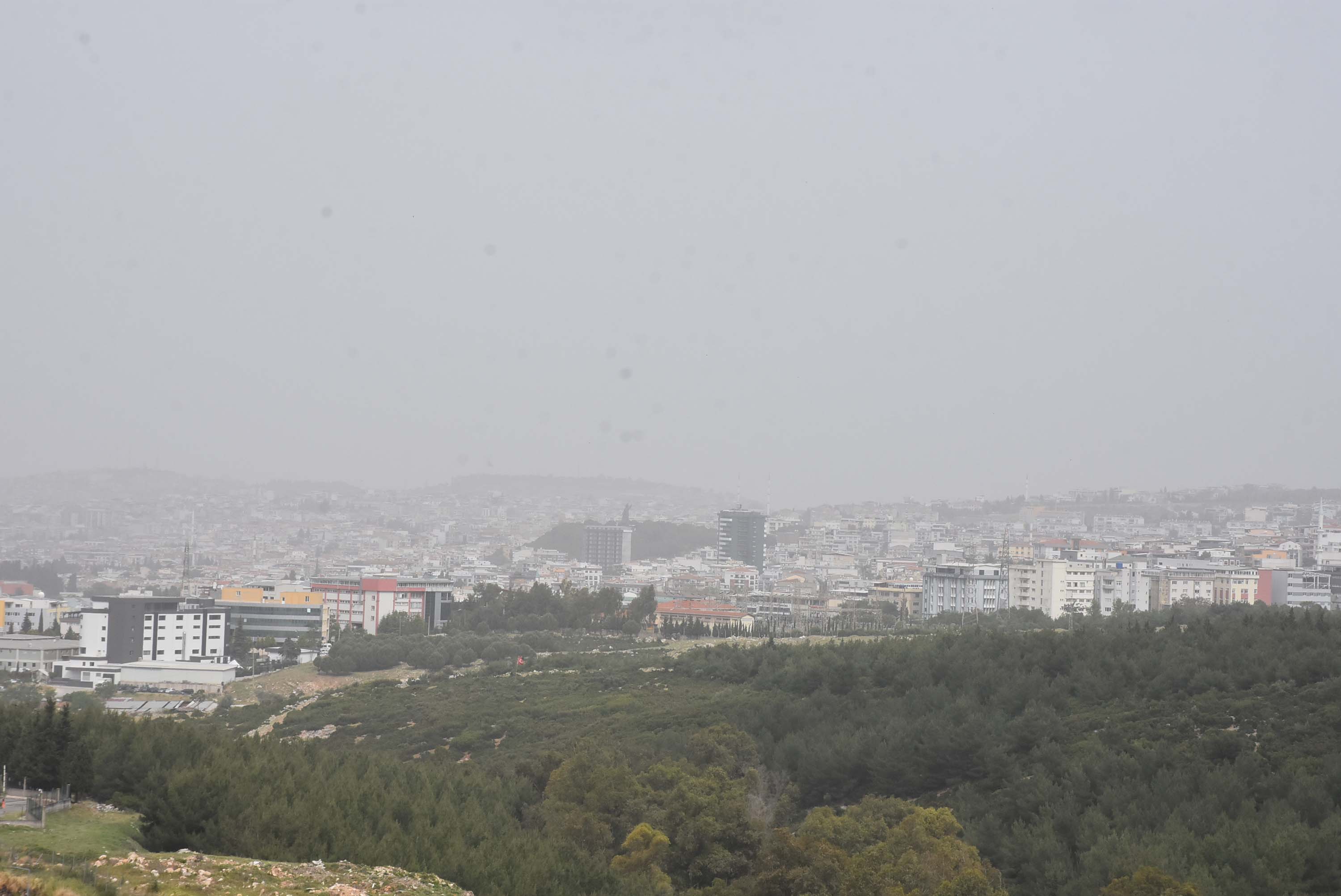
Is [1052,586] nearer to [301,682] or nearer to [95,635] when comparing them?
[301,682]

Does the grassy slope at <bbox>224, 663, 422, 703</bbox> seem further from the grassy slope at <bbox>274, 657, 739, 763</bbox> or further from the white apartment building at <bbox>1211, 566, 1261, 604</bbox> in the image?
the white apartment building at <bbox>1211, 566, 1261, 604</bbox>

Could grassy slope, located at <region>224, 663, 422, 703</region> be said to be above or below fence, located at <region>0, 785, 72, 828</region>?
below

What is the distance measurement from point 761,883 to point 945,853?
5.16ft

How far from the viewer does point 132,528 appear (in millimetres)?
164125

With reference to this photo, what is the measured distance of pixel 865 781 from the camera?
661 inches

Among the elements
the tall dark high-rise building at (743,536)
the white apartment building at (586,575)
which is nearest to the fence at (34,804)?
the white apartment building at (586,575)

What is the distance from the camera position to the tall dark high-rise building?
5221 inches

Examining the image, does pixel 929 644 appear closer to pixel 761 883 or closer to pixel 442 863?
pixel 761 883

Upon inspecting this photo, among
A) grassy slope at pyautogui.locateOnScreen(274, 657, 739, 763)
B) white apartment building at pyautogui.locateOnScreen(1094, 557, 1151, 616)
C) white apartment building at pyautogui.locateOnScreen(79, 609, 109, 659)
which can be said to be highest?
white apartment building at pyautogui.locateOnScreen(1094, 557, 1151, 616)

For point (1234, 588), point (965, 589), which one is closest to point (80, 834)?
point (965, 589)

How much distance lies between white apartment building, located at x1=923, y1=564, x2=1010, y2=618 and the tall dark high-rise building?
67.5m

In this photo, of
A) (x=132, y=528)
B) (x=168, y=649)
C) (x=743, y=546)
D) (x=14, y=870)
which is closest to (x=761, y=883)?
(x=14, y=870)

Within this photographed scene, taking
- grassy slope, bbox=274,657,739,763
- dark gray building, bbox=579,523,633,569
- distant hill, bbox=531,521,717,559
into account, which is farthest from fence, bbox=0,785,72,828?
distant hill, bbox=531,521,717,559

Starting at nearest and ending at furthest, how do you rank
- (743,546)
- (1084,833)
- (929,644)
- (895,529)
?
(1084,833)
(929,644)
(743,546)
(895,529)
